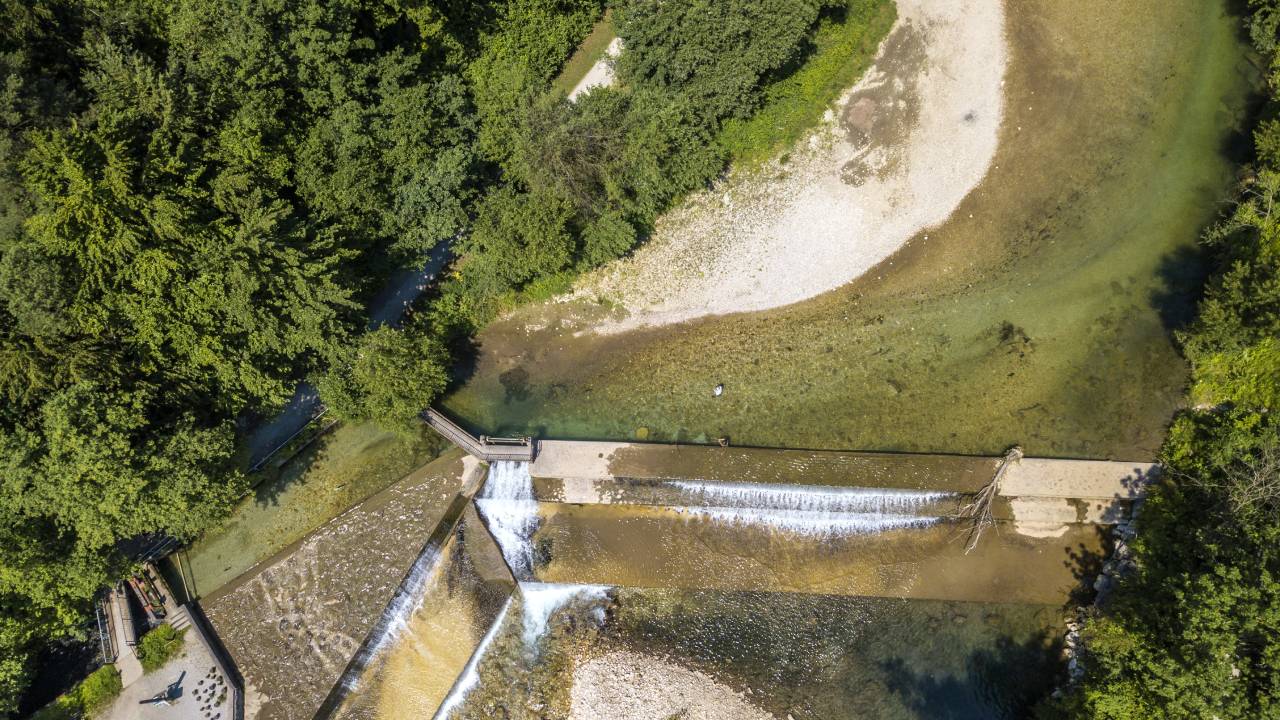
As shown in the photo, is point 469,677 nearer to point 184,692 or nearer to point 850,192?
point 184,692

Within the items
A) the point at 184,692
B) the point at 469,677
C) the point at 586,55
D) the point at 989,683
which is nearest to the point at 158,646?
the point at 184,692

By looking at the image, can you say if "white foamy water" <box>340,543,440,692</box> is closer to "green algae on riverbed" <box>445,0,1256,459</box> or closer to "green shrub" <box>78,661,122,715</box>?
"green algae on riverbed" <box>445,0,1256,459</box>

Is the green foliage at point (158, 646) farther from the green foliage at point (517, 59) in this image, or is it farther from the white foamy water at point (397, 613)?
the green foliage at point (517, 59)

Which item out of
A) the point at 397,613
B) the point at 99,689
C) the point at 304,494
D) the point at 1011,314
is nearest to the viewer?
the point at 99,689

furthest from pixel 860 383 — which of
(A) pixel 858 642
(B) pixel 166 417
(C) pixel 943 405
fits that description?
(B) pixel 166 417

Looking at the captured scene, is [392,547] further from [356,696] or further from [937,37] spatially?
[937,37]

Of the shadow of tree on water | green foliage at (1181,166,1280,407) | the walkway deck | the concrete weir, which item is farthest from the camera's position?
the walkway deck


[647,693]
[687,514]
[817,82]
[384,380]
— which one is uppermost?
[817,82]

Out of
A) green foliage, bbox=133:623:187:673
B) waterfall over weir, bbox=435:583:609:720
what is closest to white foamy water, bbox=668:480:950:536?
waterfall over weir, bbox=435:583:609:720
